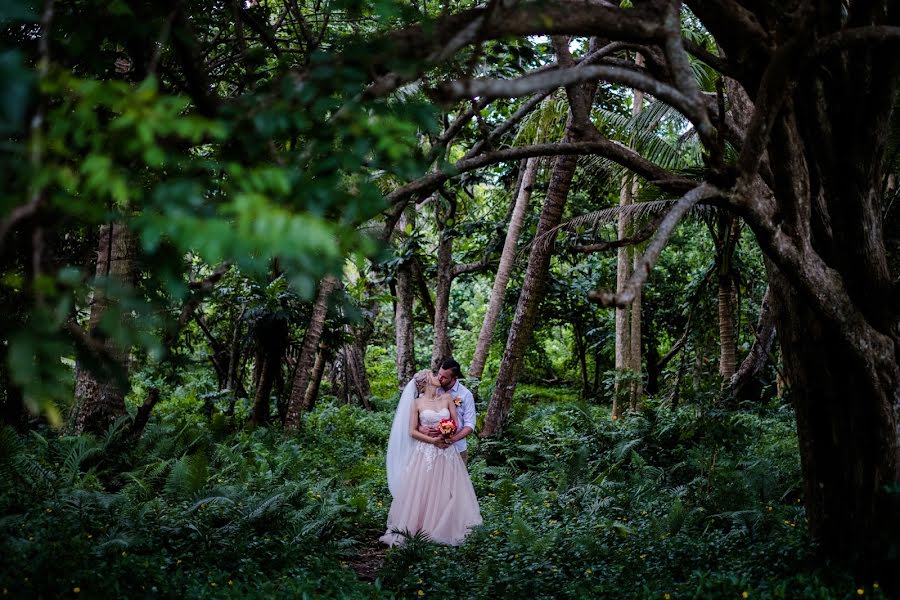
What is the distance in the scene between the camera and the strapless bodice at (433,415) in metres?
8.03

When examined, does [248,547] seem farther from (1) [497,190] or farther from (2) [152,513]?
(1) [497,190]

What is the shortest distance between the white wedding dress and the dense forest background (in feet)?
1.27

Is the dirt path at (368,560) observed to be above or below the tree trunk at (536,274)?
below

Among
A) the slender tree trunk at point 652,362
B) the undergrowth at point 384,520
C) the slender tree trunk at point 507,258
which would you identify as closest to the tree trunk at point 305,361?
the undergrowth at point 384,520

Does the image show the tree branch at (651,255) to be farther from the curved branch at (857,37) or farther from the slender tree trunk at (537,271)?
the slender tree trunk at (537,271)

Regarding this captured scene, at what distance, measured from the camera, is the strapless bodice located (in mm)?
8031

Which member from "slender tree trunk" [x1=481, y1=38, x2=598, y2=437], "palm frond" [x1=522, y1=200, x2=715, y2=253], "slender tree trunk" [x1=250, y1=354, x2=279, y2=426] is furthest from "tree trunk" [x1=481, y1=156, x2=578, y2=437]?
"slender tree trunk" [x1=250, y1=354, x2=279, y2=426]

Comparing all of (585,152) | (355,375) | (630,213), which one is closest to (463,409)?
(585,152)

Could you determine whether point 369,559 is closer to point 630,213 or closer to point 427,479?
point 427,479

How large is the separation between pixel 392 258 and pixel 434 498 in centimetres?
298

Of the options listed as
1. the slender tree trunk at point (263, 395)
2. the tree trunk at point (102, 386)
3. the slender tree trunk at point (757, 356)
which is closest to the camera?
the tree trunk at point (102, 386)

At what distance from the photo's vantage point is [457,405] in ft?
26.9

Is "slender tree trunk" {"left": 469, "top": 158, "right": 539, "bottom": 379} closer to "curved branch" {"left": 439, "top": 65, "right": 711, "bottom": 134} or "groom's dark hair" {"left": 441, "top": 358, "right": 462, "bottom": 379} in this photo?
"groom's dark hair" {"left": 441, "top": 358, "right": 462, "bottom": 379}

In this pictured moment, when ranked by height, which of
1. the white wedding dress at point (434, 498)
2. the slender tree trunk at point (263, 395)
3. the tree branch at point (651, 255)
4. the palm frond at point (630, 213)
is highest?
the palm frond at point (630, 213)
